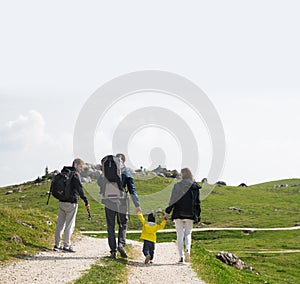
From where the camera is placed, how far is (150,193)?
279ft

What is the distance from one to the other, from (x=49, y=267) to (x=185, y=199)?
5219 mm

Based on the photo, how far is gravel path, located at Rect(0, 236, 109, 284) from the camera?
14.2 metres

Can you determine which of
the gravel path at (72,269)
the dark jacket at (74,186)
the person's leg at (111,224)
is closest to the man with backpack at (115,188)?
the person's leg at (111,224)

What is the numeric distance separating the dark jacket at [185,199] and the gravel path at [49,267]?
3.56 m

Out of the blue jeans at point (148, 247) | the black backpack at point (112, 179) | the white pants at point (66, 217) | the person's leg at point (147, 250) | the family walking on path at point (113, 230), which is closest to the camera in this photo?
the family walking on path at point (113, 230)

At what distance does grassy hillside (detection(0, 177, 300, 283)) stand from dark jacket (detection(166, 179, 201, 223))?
196 centimetres

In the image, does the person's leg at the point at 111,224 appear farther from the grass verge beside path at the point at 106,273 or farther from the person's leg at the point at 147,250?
the person's leg at the point at 147,250

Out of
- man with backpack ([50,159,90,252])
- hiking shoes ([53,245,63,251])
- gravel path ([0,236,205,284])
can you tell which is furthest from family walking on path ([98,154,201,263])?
hiking shoes ([53,245,63,251])

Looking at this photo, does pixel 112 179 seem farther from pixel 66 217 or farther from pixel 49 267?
pixel 49 267

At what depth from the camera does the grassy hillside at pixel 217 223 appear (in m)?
20.4

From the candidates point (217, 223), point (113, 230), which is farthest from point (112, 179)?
point (217, 223)

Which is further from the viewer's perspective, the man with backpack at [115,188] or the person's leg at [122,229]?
the person's leg at [122,229]

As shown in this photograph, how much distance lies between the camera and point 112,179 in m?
17.4

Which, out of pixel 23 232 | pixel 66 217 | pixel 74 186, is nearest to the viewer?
pixel 74 186
